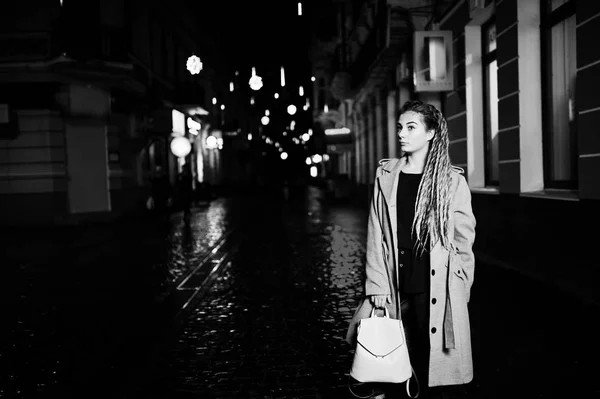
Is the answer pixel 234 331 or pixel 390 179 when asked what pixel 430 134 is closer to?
pixel 390 179

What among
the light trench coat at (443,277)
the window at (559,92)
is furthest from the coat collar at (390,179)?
the window at (559,92)

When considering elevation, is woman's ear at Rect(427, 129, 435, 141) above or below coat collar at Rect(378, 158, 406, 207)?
above

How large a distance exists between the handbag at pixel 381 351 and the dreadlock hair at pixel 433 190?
0.47 m

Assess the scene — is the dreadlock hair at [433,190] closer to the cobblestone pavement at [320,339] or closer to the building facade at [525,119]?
the cobblestone pavement at [320,339]

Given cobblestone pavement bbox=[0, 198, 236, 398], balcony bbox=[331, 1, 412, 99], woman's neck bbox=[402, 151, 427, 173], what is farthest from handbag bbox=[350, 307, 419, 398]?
balcony bbox=[331, 1, 412, 99]

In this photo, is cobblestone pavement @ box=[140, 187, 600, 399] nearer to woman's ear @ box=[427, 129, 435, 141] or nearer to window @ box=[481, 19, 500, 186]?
woman's ear @ box=[427, 129, 435, 141]

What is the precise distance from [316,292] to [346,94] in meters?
24.4

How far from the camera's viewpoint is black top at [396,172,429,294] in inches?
144

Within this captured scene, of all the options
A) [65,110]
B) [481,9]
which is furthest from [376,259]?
[65,110]

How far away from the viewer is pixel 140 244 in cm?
1529

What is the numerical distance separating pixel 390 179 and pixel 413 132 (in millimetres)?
282

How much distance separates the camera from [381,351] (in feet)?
11.2

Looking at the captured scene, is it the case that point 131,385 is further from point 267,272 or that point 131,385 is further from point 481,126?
point 481,126

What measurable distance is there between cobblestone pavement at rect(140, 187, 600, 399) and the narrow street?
0.04 ft
